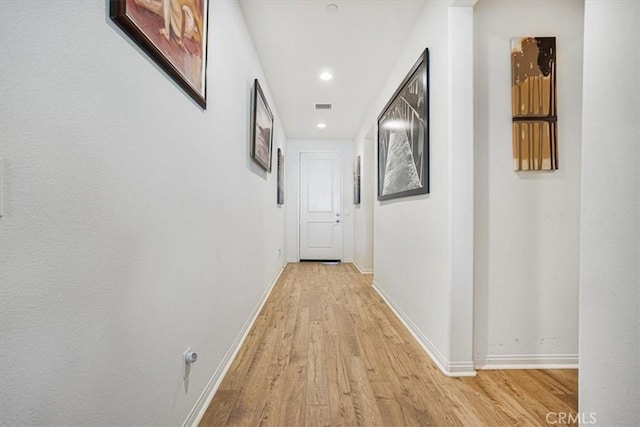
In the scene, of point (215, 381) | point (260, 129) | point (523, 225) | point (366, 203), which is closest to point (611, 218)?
point (523, 225)

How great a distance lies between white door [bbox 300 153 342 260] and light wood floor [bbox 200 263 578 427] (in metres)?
3.36

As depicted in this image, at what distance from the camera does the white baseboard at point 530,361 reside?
173cm

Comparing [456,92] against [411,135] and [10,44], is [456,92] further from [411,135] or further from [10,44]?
[10,44]

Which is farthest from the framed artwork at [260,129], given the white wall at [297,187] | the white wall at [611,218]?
the white wall at [297,187]

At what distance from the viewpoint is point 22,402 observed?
20.2 inches

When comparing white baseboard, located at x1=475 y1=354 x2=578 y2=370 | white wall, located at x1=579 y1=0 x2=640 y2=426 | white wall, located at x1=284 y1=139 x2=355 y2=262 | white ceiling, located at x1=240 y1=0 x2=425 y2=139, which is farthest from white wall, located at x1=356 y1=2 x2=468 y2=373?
white wall, located at x1=284 y1=139 x2=355 y2=262

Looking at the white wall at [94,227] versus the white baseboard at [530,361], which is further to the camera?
the white baseboard at [530,361]

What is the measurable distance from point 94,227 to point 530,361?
226 cm

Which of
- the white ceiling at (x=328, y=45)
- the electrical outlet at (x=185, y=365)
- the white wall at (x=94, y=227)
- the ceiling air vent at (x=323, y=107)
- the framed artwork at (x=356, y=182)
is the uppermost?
the white ceiling at (x=328, y=45)

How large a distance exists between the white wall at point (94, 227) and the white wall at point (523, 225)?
5.26 ft

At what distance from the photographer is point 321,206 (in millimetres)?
5738

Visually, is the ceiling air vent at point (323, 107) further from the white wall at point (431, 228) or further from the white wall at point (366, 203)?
the white wall at point (431, 228)

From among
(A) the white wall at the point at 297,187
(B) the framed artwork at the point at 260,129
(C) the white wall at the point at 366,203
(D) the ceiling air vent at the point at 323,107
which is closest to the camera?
(B) the framed artwork at the point at 260,129

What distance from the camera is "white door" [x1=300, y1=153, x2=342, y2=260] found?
5.73 m
